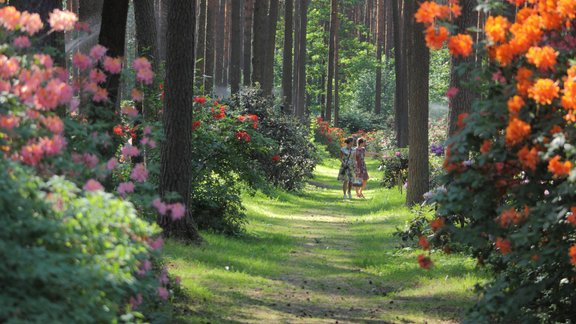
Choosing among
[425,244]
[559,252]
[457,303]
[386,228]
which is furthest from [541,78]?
[386,228]

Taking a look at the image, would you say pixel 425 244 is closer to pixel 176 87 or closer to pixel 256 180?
pixel 176 87

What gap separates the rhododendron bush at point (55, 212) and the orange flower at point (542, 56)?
8.13ft

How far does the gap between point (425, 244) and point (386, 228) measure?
994 cm

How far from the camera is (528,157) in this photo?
648cm

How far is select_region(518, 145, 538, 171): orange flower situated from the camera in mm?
6457

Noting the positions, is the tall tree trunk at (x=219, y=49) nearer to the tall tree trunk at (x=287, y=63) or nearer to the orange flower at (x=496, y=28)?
the tall tree trunk at (x=287, y=63)

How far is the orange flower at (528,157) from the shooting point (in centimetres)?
646

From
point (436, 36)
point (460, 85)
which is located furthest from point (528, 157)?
point (460, 85)

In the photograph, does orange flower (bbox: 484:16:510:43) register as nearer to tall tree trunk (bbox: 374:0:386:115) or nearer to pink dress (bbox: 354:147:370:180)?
pink dress (bbox: 354:147:370:180)

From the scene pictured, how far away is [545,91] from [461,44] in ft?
2.55

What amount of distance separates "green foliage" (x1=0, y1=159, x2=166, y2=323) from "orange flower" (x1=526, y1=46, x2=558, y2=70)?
280cm

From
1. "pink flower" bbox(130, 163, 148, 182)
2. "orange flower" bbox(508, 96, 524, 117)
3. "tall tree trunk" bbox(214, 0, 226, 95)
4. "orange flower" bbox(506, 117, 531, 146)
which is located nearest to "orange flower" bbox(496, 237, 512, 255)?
"orange flower" bbox(506, 117, 531, 146)

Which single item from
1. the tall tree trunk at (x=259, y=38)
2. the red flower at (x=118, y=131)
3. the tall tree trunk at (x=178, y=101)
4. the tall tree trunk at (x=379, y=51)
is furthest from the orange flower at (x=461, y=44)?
the tall tree trunk at (x=379, y=51)

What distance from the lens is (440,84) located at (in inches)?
1959
